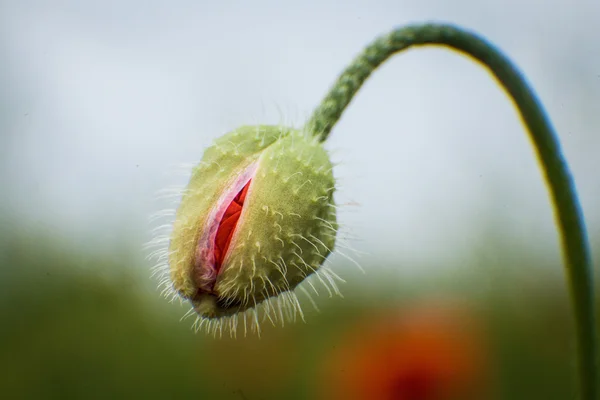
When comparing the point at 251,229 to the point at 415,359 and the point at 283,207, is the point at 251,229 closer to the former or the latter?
the point at 283,207

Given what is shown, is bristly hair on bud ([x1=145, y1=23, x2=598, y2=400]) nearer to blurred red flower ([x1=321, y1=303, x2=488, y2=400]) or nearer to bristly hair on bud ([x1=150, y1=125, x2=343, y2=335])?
bristly hair on bud ([x1=150, y1=125, x2=343, y2=335])

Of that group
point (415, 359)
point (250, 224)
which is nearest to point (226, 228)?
point (250, 224)

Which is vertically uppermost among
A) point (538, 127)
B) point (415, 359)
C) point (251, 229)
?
point (538, 127)

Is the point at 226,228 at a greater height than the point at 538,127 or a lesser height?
lesser

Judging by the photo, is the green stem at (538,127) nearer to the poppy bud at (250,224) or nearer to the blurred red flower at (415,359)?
the poppy bud at (250,224)

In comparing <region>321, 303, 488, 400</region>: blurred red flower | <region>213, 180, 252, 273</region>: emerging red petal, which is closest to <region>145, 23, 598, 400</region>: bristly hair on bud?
<region>213, 180, 252, 273</region>: emerging red petal

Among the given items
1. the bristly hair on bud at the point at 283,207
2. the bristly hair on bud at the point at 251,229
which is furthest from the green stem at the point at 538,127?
the bristly hair on bud at the point at 251,229
